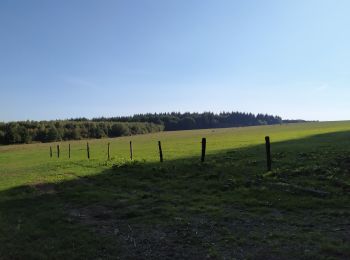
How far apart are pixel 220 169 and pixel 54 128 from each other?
128 meters

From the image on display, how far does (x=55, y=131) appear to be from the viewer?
14462 centimetres

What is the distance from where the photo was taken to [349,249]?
9.73 meters

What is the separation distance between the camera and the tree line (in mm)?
134375

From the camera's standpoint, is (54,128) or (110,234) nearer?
(110,234)

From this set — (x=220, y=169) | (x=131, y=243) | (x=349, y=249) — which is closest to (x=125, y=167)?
(x=220, y=169)

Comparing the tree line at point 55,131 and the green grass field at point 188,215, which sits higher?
the tree line at point 55,131

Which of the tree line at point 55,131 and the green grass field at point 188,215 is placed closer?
the green grass field at point 188,215

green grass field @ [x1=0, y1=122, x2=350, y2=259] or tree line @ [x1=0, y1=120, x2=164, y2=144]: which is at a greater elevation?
tree line @ [x1=0, y1=120, x2=164, y2=144]

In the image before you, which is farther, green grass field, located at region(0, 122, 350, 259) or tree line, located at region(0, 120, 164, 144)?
tree line, located at region(0, 120, 164, 144)

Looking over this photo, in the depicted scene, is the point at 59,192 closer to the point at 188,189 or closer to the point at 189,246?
the point at 188,189

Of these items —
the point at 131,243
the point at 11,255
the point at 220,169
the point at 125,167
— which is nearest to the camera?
the point at 11,255

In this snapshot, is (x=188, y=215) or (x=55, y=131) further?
(x=55, y=131)

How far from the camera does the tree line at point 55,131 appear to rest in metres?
134

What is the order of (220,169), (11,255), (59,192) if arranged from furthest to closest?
1. (220,169)
2. (59,192)
3. (11,255)
